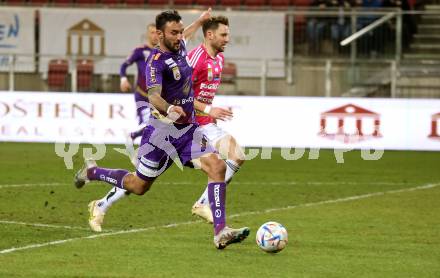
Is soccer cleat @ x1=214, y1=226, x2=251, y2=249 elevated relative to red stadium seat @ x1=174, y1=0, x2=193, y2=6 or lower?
lower

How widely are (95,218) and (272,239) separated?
240cm

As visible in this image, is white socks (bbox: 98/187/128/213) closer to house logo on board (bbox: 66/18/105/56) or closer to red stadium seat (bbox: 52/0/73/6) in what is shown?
house logo on board (bbox: 66/18/105/56)

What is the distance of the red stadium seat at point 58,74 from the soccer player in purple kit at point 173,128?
46.5ft

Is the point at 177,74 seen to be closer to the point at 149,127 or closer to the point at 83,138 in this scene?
the point at 149,127

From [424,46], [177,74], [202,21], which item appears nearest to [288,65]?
[424,46]

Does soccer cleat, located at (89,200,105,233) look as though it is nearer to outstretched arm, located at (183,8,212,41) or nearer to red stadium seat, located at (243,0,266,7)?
outstretched arm, located at (183,8,212,41)

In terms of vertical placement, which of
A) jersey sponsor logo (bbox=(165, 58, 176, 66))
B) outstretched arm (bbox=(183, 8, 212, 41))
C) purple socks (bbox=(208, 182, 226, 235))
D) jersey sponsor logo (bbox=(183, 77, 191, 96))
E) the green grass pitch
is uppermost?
outstretched arm (bbox=(183, 8, 212, 41))

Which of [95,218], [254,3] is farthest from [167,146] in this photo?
[254,3]

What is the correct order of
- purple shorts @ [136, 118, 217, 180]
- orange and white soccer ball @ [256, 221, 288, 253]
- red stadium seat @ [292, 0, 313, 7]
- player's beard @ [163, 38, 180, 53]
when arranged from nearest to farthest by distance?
orange and white soccer ball @ [256, 221, 288, 253] → player's beard @ [163, 38, 180, 53] → purple shorts @ [136, 118, 217, 180] → red stadium seat @ [292, 0, 313, 7]

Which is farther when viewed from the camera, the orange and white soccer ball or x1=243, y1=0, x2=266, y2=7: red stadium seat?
x1=243, y1=0, x2=266, y2=7: red stadium seat

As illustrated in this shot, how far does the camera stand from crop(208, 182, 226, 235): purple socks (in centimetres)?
975

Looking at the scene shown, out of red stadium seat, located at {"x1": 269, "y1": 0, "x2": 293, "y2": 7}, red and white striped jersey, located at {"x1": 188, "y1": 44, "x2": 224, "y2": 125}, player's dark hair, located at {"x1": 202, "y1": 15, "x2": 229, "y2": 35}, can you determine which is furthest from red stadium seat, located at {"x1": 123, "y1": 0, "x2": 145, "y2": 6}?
player's dark hair, located at {"x1": 202, "y1": 15, "x2": 229, "y2": 35}

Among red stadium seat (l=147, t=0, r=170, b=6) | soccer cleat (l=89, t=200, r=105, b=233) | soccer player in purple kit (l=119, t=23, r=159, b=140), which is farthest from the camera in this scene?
red stadium seat (l=147, t=0, r=170, b=6)

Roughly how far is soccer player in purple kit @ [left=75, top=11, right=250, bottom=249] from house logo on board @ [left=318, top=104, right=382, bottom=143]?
Result: 12.0 meters
